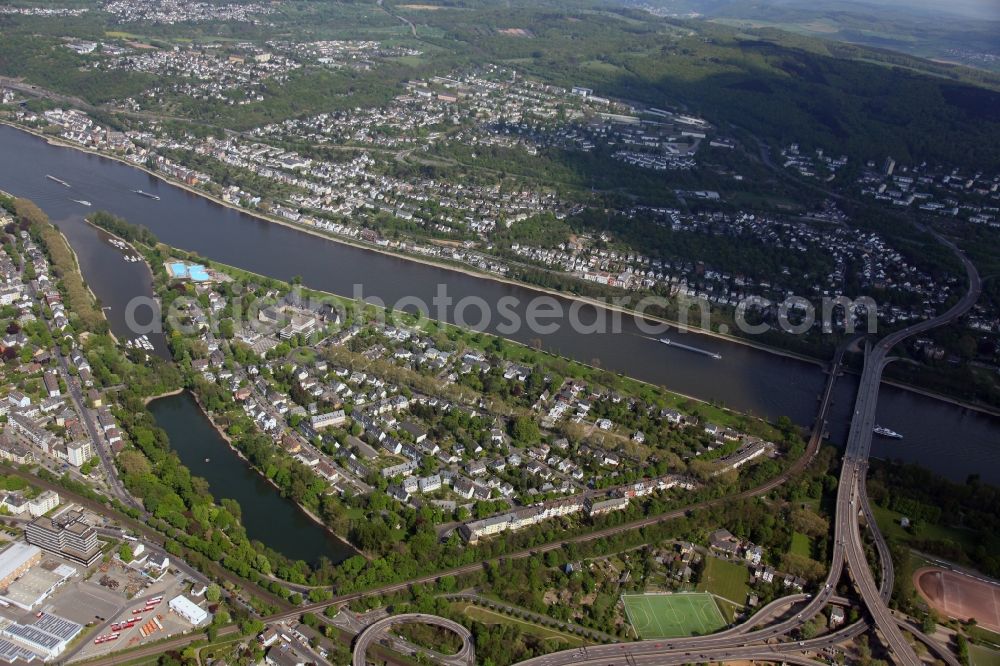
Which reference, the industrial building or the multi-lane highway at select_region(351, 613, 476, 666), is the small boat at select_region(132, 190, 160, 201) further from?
the multi-lane highway at select_region(351, 613, 476, 666)

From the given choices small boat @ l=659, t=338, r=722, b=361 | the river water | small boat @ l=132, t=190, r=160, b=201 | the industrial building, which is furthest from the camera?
small boat @ l=132, t=190, r=160, b=201

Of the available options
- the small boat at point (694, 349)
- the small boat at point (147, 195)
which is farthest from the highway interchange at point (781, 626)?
the small boat at point (147, 195)

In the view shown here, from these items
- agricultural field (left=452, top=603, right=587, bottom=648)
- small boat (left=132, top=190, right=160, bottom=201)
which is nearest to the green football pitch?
agricultural field (left=452, top=603, right=587, bottom=648)

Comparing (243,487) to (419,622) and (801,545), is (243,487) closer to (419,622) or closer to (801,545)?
(419,622)

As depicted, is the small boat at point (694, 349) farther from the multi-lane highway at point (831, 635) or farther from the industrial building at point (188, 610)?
the industrial building at point (188, 610)

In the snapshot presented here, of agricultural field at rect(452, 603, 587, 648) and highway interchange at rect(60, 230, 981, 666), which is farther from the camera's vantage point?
agricultural field at rect(452, 603, 587, 648)

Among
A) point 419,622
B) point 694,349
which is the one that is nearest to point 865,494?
point 694,349
